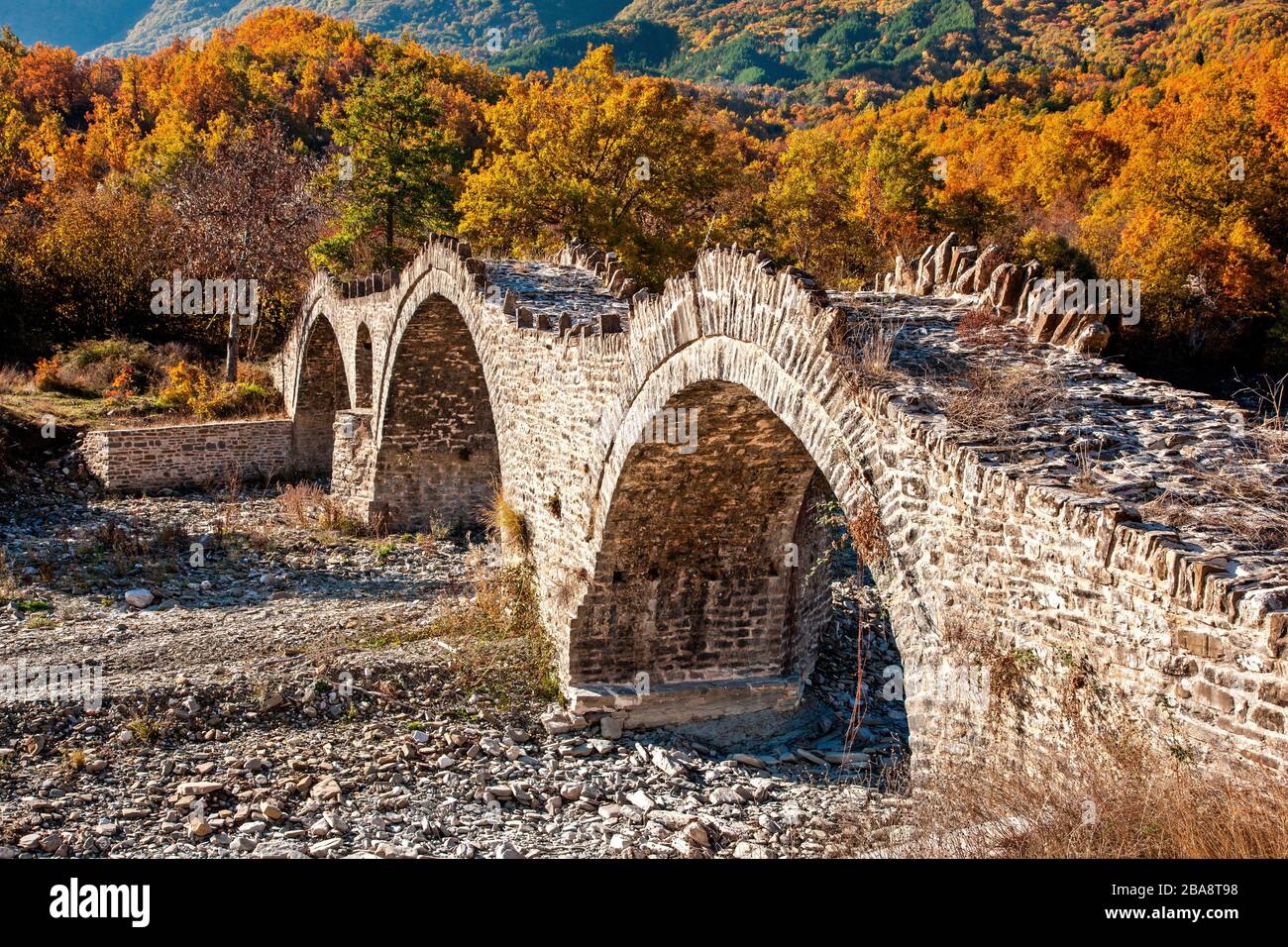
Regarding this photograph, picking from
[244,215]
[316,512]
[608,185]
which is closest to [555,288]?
[316,512]

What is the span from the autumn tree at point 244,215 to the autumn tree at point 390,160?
178 cm

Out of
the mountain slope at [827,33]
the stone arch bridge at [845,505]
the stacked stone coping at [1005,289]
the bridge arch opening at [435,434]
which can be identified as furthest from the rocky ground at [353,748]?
the mountain slope at [827,33]

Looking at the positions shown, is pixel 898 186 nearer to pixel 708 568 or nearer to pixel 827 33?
pixel 708 568

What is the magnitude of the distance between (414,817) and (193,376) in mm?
19336

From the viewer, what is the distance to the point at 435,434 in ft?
52.0

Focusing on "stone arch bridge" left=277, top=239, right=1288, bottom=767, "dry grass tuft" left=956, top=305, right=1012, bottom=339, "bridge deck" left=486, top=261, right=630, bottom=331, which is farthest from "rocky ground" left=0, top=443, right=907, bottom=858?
"bridge deck" left=486, top=261, right=630, bottom=331

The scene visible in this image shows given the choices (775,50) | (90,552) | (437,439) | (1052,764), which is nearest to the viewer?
(1052,764)

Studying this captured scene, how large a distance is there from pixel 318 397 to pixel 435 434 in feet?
21.6

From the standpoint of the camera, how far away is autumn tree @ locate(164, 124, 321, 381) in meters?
23.6

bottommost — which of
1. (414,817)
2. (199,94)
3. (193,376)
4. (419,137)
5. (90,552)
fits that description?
(414,817)

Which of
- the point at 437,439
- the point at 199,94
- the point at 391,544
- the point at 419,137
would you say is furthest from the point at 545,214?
the point at 199,94

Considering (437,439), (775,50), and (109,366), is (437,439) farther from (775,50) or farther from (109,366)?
(775,50)

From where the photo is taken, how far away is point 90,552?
13383 mm
